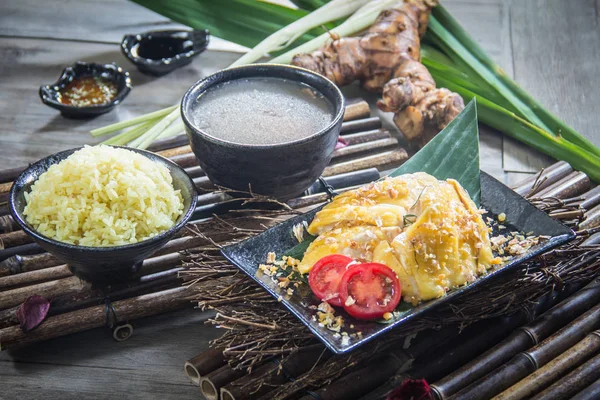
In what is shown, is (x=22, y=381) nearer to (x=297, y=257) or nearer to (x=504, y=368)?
(x=297, y=257)

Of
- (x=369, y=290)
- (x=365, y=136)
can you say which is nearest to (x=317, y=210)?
(x=369, y=290)

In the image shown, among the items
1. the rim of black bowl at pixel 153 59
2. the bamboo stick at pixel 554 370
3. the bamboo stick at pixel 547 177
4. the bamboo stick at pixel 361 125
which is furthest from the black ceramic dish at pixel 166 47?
the bamboo stick at pixel 554 370

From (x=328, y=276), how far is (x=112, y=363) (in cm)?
75

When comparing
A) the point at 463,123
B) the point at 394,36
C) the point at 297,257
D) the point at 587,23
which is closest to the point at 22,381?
the point at 297,257

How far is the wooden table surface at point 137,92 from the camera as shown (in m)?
2.20

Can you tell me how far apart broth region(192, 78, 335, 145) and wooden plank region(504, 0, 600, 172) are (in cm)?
108

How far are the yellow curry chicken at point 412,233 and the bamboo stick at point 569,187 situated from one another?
0.70 meters

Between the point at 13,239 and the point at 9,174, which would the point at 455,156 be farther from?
the point at 9,174

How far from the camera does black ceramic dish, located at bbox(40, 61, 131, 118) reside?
3306 millimetres

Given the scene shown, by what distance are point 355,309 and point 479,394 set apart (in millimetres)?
439

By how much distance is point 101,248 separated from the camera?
6.93ft

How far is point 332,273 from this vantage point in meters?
2.12

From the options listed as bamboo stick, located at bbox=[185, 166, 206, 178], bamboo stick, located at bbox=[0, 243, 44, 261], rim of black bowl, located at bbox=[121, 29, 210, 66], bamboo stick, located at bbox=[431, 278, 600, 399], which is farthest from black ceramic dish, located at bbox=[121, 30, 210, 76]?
bamboo stick, located at bbox=[431, 278, 600, 399]

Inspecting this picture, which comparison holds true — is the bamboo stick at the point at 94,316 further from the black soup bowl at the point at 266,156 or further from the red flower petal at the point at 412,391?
the red flower petal at the point at 412,391
